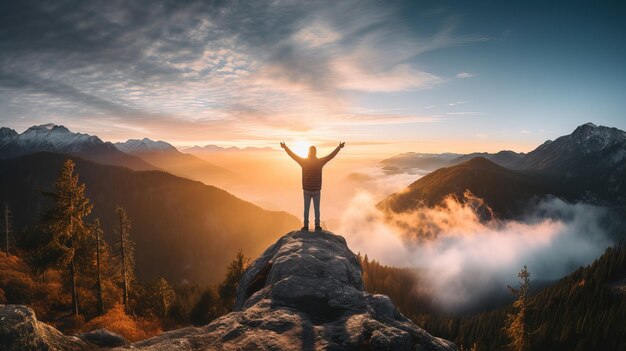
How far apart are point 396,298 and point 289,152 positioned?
16928cm

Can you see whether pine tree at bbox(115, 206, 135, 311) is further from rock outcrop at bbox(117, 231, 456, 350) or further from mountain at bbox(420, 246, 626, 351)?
mountain at bbox(420, 246, 626, 351)

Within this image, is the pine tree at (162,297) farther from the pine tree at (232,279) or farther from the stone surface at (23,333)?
the stone surface at (23,333)

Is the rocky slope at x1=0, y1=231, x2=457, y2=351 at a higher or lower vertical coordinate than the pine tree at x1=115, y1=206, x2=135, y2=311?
higher

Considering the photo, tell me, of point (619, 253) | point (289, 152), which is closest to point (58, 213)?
point (289, 152)

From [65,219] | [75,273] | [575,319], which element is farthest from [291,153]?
[575,319]

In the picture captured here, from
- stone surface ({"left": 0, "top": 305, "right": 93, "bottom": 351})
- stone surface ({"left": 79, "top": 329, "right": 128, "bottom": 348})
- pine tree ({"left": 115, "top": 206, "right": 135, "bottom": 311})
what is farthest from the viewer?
pine tree ({"left": 115, "top": 206, "right": 135, "bottom": 311})

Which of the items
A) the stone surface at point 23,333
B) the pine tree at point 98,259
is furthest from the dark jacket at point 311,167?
the pine tree at point 98,259

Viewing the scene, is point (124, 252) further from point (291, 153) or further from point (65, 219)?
point (291, 153)

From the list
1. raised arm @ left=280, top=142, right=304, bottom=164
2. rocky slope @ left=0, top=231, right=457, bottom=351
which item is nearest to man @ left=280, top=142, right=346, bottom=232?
raised arm @ left=280, top=142, right=304, bottom=164

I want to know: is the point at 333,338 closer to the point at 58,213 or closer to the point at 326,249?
the point at 326,249

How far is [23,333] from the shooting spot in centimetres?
399

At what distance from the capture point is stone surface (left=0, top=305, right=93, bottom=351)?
3814 mm

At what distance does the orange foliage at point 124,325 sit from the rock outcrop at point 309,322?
29.6m

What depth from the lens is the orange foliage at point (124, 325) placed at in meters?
30.9
